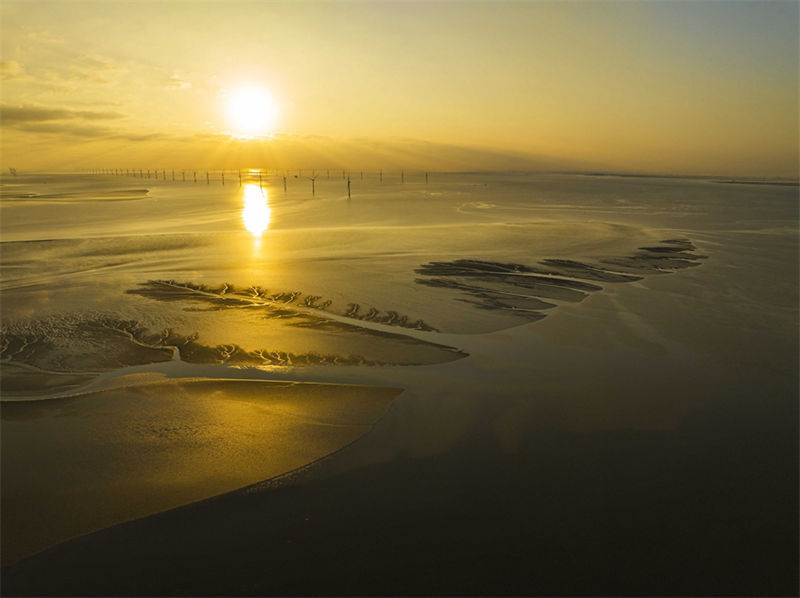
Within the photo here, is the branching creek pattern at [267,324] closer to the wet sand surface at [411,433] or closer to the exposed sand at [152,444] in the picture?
the wet sand surface at [411,433]

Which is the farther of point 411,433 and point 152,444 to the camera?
point 411,433

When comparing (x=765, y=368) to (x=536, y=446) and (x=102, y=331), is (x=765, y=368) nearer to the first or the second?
(x=536, y=446)

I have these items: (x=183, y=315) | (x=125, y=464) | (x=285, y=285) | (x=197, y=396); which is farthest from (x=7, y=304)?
(x=125, y=464)

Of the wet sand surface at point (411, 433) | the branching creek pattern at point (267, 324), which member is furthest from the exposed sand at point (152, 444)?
the branching creek pattern at point (267, 324)

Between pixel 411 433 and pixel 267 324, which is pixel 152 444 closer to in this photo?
pixel 411 433

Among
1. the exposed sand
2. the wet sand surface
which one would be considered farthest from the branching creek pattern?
the exposed sand

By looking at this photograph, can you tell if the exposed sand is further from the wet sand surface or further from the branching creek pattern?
the branching creek pattern

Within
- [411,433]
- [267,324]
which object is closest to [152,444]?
[411,433]
